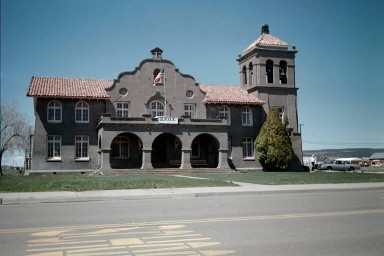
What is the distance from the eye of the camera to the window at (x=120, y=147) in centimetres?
3812

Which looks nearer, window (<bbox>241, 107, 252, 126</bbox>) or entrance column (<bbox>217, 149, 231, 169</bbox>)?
entrance column (<bbox>217, 149, 231, 169</bbox>)

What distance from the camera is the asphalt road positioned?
691 cm

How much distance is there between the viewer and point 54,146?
36.8 meters

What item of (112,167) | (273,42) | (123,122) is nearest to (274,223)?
(123,122)

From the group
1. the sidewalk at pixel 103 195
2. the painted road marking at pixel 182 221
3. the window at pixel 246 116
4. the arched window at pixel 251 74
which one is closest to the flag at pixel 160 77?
the window at pixel 246 116

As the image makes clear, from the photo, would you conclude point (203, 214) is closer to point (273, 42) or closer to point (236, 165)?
point (236, 165)

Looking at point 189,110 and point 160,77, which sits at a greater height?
point 160,77

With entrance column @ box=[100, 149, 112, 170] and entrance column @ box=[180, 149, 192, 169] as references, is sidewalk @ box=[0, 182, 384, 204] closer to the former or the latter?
entrance column @ box=[100, 149, 112, 170]

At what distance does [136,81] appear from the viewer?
38969 mm

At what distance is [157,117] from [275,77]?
15.2 metres

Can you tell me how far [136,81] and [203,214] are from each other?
96.5 ft

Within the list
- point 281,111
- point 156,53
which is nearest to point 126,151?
point 156,53

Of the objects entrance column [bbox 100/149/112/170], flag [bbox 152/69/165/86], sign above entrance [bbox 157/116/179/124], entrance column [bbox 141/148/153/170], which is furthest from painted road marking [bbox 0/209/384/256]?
flag [bbox 152/69/165/86]

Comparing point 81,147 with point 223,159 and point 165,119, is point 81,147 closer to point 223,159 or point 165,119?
point 165,119
